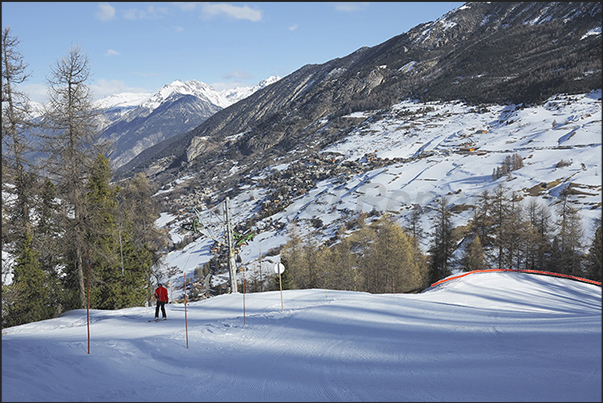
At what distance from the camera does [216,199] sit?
13762 centimetres

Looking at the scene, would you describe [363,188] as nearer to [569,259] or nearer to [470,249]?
[470,249]

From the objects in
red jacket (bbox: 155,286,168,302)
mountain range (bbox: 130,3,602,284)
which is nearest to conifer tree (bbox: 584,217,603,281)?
mountain range (bbox: 130,3,602,284)

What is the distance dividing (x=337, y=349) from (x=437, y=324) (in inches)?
138

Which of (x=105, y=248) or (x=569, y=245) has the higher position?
(x=105, y=248)

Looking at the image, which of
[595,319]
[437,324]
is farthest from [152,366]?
[595,319]

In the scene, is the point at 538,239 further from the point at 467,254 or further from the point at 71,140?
the point at 71,140

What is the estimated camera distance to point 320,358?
8.37 meters

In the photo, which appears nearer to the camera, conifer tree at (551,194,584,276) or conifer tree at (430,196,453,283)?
conifer tree at (551,194,584,276)

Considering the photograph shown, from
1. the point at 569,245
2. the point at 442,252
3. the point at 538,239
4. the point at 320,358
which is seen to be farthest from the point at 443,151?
the point at 320,358

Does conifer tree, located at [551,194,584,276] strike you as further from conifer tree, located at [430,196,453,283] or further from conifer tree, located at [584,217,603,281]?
conifer tree, located at [430,196,453,283]

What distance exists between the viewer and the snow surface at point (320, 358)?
238 inches

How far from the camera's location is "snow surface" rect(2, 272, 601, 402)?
19.9 ft

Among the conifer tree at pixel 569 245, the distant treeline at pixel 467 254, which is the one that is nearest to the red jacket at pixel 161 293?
the distant treeline at pixel 467 254

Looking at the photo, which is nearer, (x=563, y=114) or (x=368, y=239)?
(x=368, y=239)
